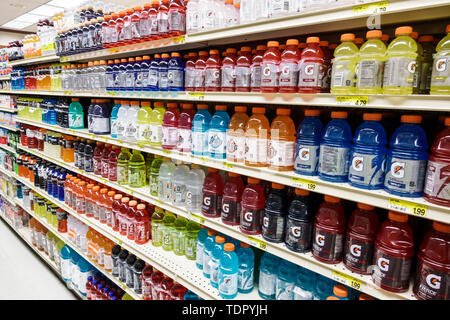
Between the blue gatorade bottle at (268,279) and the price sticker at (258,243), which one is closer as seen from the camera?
the price sticker at (258,243)

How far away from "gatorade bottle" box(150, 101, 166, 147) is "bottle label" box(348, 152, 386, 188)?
4.50ft

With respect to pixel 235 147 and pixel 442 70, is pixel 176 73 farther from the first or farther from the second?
pixel 442 70

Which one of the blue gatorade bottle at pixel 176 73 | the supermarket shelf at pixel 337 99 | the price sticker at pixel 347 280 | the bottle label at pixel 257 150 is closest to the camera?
the supermarket shelf at pixel 337 99

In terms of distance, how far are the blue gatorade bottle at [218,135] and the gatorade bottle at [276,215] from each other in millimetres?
401

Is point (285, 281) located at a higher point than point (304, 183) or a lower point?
lower

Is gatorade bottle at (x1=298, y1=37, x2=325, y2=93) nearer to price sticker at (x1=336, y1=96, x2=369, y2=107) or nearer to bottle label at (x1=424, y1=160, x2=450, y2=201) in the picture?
price sticker at (x1=336, y1=96, x2=369, y2=107)

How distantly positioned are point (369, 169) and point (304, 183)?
28 cm

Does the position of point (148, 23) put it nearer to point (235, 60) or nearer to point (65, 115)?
point (235, 60)

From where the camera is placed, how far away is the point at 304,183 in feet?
4.37

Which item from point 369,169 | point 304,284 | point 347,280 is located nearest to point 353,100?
point 369,169

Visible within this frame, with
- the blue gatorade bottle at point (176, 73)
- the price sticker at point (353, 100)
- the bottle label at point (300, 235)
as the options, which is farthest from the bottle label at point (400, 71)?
the blue gatorade bottle at point (176, 73)

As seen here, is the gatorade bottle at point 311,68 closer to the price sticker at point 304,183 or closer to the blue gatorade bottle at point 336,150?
the blue gatorade bottle at point 336,150

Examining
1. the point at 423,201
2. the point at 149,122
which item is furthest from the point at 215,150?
the point at 423,201

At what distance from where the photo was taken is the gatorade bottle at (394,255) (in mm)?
1138
